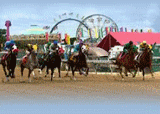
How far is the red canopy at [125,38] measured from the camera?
1396 inches

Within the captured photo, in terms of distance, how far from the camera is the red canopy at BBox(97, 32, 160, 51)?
116ft

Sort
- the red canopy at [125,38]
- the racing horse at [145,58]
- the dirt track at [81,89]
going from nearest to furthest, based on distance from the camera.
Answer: the dirt track at [81,89] < the racing horse at [145,58] < the red canopy at [125,38]

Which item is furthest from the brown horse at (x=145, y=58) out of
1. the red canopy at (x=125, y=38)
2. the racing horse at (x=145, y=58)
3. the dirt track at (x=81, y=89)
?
the red canopy at (x=125, y=38)

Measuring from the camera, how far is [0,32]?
113m

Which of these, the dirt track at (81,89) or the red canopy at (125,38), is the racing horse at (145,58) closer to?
the dirt track at (81,89)

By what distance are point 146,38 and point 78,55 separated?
1715 cm

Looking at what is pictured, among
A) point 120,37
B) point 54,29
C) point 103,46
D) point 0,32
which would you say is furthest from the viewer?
point 0,32

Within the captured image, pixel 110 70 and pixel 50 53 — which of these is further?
pixel 110 70

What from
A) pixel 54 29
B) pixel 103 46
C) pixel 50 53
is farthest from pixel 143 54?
pixel 54 29

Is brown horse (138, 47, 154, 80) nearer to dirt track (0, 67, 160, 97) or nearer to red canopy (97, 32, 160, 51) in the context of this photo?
dirt track (0, 67, 160, 97)

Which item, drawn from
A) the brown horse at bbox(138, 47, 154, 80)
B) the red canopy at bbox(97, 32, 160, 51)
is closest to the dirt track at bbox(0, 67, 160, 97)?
the brown horse at bbox(138, 47, 154, 80)

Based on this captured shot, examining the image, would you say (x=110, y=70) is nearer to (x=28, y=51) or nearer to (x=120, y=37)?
(x=120, y=37)

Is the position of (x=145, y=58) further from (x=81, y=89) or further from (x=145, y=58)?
(x=81, y=89)

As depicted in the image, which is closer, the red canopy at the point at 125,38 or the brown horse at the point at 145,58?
the brown horse at the point at 145,58
